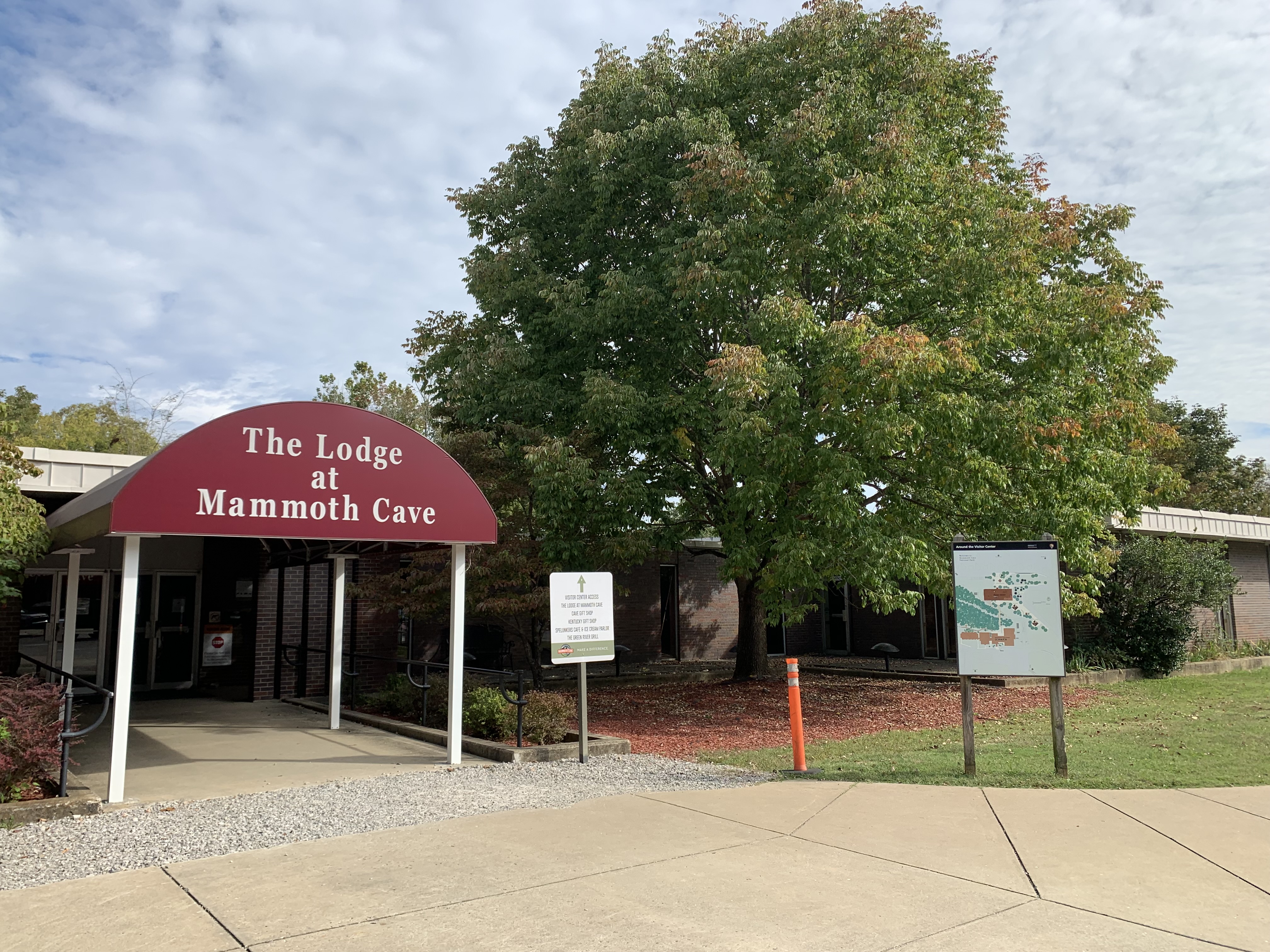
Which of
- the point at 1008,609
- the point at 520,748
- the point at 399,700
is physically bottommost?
the point at 520,748

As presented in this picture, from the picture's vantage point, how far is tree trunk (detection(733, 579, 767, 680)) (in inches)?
723

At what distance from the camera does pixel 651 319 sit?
15.4 m

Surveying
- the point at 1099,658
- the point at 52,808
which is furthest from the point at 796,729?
the point at 1099,658

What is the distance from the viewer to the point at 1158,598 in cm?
1927

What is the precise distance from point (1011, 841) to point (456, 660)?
18.9 feet

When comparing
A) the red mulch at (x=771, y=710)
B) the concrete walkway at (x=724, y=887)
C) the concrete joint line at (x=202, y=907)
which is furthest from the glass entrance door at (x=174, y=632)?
the concrete joint line at (x=202, y=907)

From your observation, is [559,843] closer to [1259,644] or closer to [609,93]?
[609,93]

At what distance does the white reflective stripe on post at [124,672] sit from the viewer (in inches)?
306

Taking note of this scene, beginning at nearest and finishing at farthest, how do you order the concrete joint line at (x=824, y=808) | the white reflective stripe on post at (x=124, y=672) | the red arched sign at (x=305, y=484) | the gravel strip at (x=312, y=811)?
1. the gravel strip at (x=312, y=811)
2. the concrete joint line at (x=824, y=808)
3. the white reflective stripe on post at (x=124, y=672)
4. the red arched sign at (x=305, y=484)

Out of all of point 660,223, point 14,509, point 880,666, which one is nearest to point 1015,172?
point 660,223

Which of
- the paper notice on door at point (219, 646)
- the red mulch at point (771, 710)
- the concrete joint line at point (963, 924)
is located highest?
the paper notice on door at point (219, 646)

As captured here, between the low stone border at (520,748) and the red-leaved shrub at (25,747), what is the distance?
13.0ft

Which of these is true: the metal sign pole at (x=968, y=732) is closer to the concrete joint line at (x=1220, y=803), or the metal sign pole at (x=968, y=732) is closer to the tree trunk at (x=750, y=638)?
the concrete joint line at (x=1220, y=803)

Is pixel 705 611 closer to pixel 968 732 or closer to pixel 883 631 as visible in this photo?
pixel 883 631
